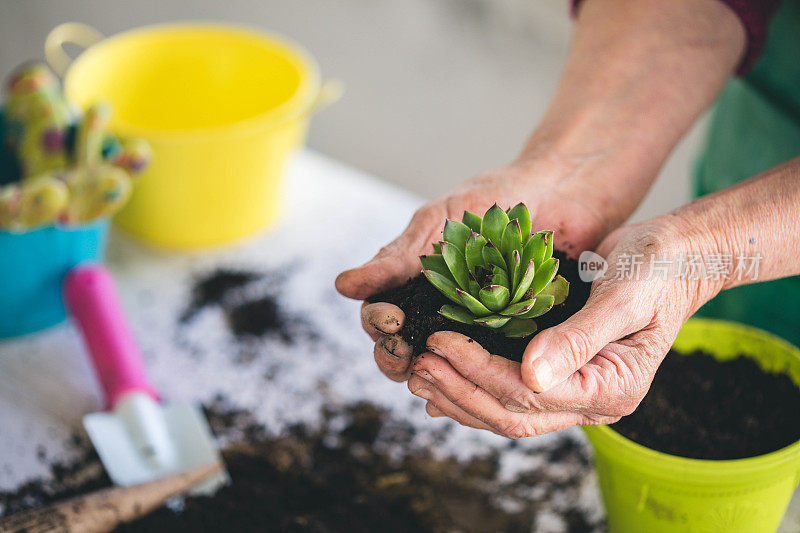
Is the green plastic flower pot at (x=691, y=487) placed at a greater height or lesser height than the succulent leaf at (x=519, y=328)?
lesser

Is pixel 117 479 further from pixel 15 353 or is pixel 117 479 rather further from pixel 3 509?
pixel 15 353

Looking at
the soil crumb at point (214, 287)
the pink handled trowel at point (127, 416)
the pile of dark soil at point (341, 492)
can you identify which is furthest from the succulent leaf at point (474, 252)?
the soil crumb at point (214, 287)

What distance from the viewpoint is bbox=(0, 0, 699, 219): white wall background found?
257 cm

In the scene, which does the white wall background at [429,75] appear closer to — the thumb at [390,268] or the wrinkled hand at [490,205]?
the wrinkled hand at [490,205]

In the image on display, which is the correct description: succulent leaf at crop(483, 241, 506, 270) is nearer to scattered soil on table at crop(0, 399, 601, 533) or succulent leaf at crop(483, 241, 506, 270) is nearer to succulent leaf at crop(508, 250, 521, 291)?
succulent leaf at crop(508, 250, 521, 291)

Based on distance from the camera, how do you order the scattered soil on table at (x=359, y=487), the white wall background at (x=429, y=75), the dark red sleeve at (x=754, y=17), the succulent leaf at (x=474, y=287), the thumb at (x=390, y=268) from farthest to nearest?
1. the white wall background at (x=429, y=75)
2. the dark red sleeve at (x=754, y=17)
3. the scattered soil on table at (x=359, y=487)
4. the thumb at (x=390, y=268)
5. the succulent leaf at (x=474, y=287)

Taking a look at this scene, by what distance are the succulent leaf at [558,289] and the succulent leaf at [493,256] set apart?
0.06 m

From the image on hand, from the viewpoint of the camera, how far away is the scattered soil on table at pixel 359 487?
1026 mm

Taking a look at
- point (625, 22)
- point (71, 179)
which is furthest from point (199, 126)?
point (625, 22)

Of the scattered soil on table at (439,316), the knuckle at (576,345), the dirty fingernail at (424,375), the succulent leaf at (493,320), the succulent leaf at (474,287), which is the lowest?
the dirty fingernail at (424,375)

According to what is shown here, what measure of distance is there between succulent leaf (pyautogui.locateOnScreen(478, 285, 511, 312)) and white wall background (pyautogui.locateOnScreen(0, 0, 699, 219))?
1878mm

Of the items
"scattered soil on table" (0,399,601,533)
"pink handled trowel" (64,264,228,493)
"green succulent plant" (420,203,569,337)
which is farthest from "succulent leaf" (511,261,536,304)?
"pink handled trowel" (64,264,228,493)

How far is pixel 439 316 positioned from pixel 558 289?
14cm

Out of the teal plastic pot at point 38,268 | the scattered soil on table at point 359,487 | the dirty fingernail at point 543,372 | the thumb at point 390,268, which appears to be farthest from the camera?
the teal plastic pot at point 38,268
